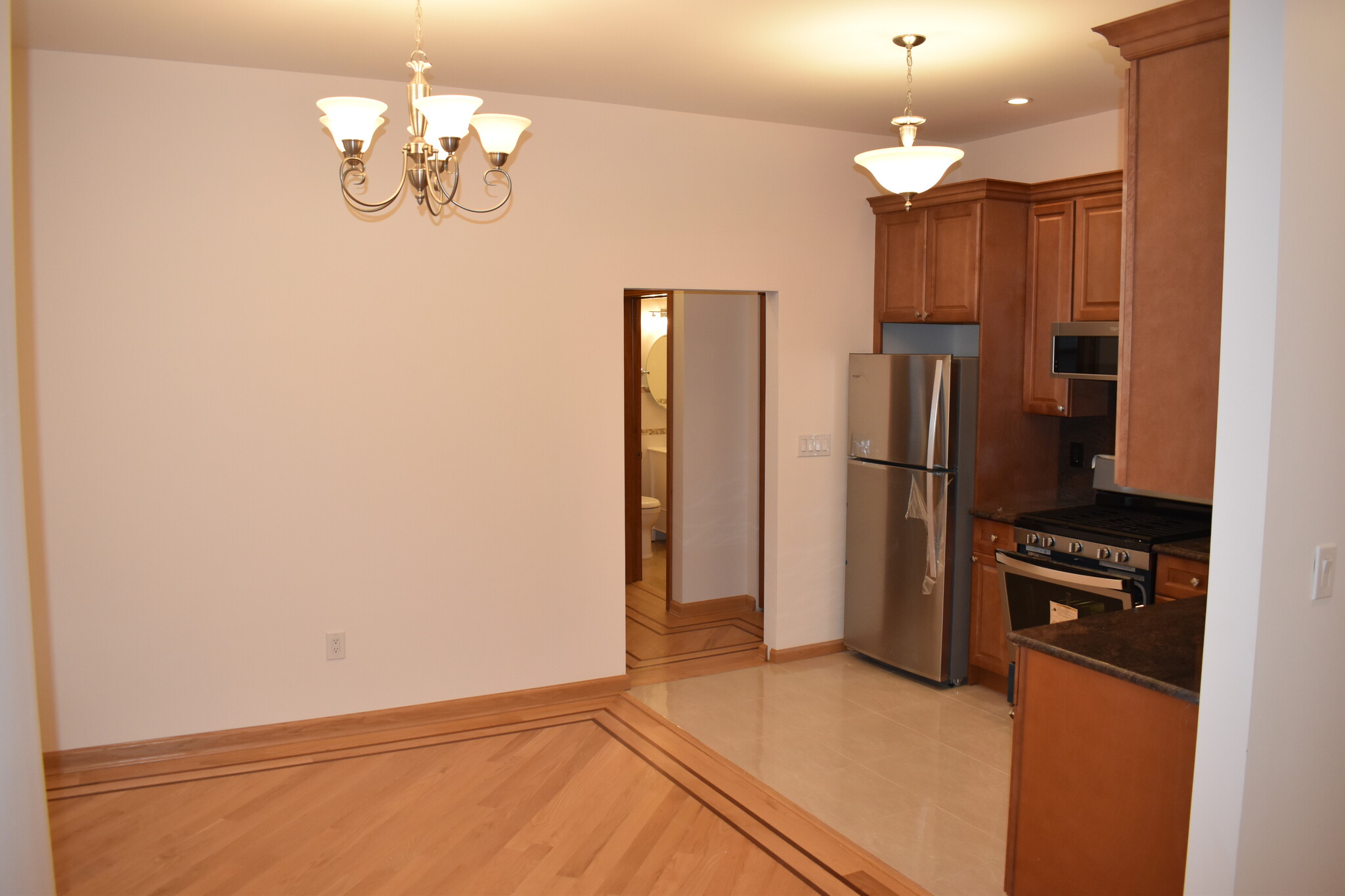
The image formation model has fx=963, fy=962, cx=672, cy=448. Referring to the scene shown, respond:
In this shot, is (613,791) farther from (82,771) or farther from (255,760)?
(82,771)

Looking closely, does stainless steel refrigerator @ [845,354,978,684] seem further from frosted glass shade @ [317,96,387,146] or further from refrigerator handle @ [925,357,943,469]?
frosted glass shade @ [317,96,387,146]

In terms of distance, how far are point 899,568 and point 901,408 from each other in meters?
0.80

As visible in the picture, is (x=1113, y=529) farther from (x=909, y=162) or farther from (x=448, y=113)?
(x=448, y=113)

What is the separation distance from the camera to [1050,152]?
478 centimetres

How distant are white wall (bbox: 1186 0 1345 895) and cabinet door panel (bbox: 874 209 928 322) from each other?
2.91 m

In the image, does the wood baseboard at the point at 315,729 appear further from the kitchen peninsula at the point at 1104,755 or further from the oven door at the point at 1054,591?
the kitchen peninsula at the point at 1104,755

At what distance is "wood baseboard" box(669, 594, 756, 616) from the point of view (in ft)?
19.4

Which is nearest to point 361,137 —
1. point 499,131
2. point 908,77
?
point 499,131

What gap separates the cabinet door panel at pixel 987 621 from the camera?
4.55m

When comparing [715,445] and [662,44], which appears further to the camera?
[715,445]

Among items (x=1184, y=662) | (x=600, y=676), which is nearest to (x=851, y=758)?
(x=600, y=676)

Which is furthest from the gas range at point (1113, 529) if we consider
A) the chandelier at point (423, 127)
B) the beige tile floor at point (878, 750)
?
the chandelier at point (423, 127)

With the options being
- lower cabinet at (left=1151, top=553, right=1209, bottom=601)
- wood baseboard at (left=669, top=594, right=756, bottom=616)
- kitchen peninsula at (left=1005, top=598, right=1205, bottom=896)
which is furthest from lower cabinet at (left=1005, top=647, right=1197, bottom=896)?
wood baseboard at (left=669, top=594, right=756, bottom=616)

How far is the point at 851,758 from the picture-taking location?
3900mm
